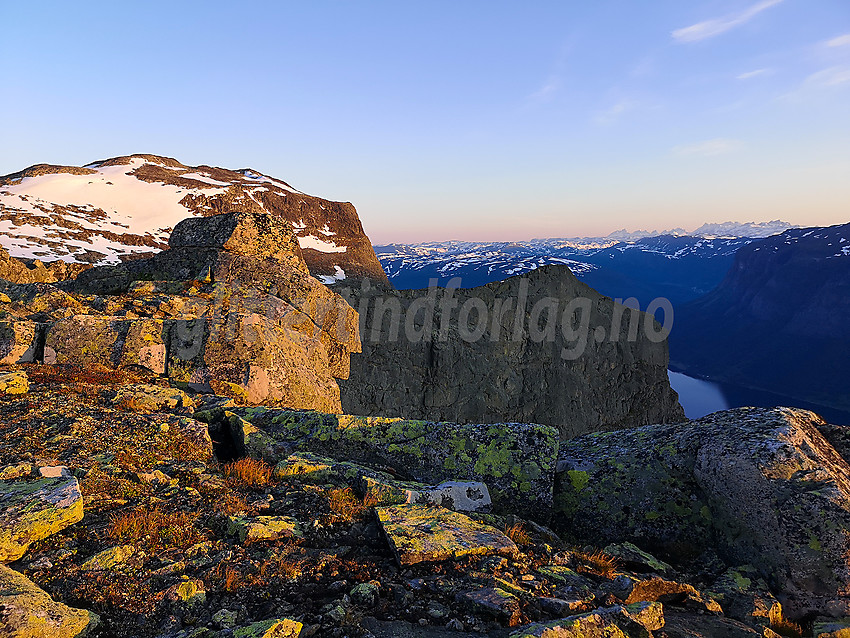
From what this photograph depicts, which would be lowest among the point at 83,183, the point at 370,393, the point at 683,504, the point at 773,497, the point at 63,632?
the point at 370,393

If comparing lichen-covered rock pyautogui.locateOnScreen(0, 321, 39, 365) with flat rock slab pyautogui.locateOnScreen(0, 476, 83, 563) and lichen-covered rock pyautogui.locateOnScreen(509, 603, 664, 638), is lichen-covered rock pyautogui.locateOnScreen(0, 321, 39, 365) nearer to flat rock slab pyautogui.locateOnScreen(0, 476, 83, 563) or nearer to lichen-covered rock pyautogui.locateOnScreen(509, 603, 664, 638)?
flat rock slab pyautogui.locateOnScreen(0, 476, 83, 563)

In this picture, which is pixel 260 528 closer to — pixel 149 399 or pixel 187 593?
pixel 187 593

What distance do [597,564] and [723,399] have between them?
189382 millimetres

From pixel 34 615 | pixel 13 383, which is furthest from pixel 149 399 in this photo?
pixel 34 615

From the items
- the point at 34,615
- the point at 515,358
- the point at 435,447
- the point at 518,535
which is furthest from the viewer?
the point at 515,358

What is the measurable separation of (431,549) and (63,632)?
3.28 meters

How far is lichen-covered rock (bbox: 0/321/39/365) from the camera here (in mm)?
10812

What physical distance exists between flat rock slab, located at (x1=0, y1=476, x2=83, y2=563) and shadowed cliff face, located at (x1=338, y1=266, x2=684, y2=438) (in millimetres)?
30725

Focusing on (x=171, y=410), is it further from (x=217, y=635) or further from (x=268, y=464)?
(x=217, y=635)

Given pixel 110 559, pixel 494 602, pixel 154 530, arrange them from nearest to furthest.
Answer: pixel 494 602
pixel 110 559
pixel 154 530

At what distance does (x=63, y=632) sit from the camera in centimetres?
349

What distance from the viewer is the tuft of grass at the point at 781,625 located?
505 centimetres

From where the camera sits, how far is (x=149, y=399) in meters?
9.05

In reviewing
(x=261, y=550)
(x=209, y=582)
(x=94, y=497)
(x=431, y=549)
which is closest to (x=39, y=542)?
(x=94, y=497)
